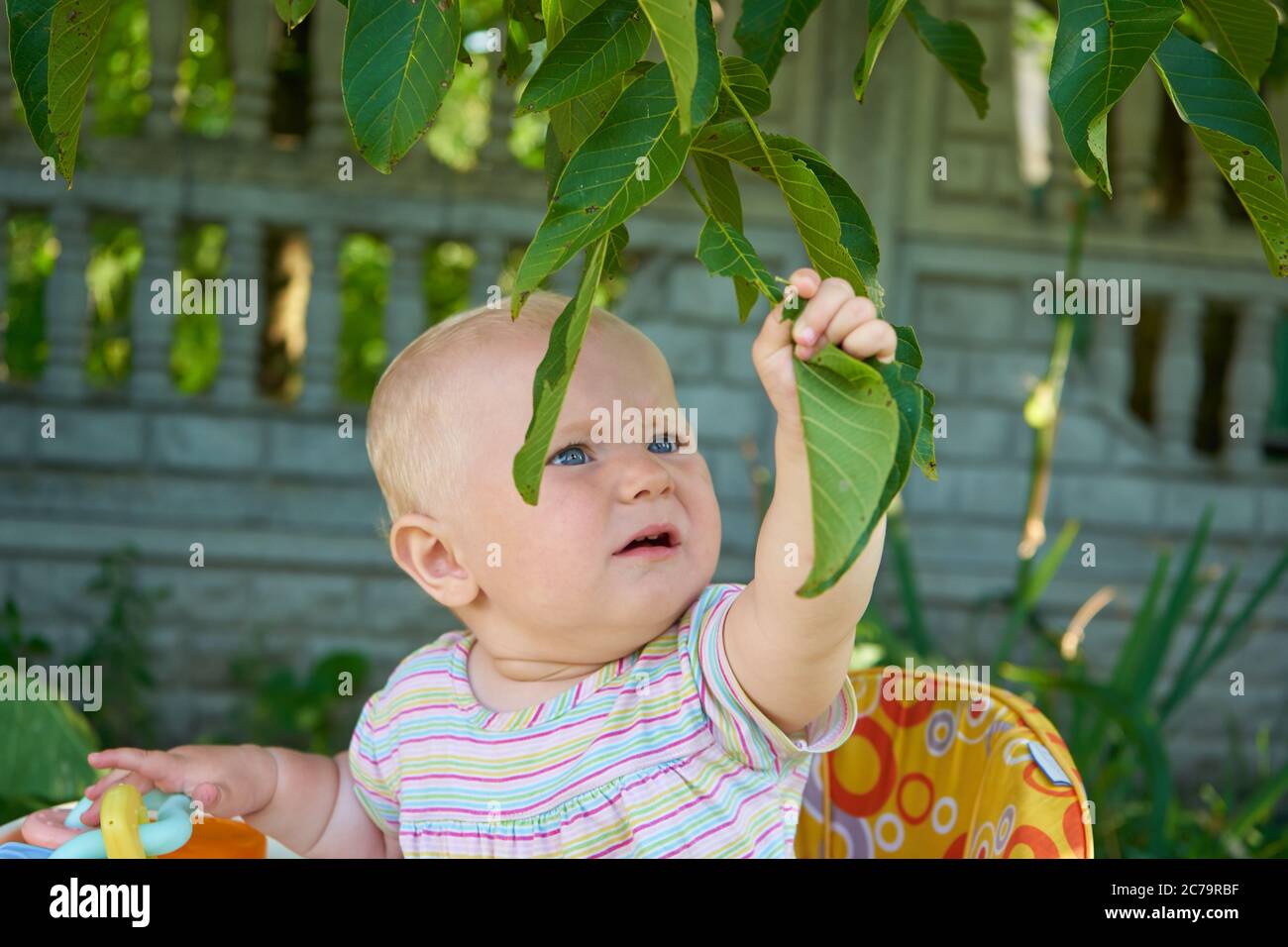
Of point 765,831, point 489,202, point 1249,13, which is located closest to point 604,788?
point 765,831

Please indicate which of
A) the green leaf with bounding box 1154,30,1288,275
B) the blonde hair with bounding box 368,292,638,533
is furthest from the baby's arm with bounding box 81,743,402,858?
the green leaf with bounding box 1154,30,1288,275

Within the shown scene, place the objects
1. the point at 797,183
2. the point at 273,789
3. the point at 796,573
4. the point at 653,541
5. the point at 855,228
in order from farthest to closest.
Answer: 1. the point at 273,789
2. the point at 653,541
3. the point at 796,573
4. the point at 855,228
5. the point at 797,183

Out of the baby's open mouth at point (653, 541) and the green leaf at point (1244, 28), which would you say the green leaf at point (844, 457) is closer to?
the green leaf at point (1244, 28)

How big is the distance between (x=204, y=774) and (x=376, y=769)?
16 centimetres

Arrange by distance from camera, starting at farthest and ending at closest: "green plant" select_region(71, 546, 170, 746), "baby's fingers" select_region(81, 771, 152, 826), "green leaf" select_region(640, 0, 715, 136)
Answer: "green plant" select_region(71, 546, 170, 746), "baby's fingers" select_region(81, 771, 152, 826), "green leaf" select_region(640, 0, 715, 136)

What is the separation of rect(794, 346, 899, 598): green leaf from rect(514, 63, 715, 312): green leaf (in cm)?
13

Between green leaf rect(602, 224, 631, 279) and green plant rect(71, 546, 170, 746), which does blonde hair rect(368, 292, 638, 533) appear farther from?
green plant rect(71, 546, 170, 746)

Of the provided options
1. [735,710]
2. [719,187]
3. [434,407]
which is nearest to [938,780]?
[735,710]

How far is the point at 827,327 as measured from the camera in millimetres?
818

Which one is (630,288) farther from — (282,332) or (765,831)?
(765,831)

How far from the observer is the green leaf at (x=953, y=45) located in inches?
44.4

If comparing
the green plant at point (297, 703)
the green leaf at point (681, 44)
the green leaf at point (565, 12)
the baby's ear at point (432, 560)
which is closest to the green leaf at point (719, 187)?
the green leaf at point (565, 12)

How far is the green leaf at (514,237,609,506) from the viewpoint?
2.35ft

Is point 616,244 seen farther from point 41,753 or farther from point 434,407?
point 41,753
